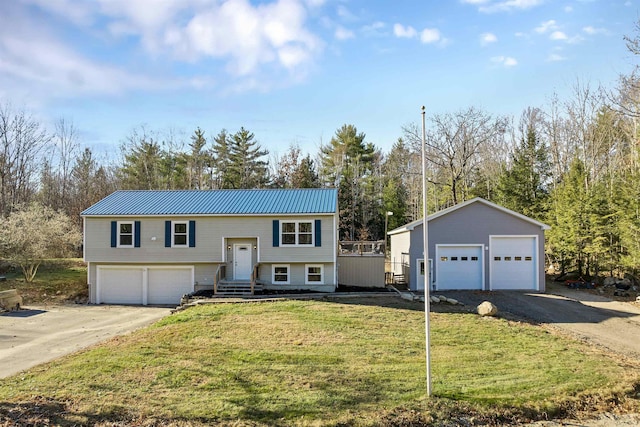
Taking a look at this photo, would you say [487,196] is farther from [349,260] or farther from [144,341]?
Answer: [144,341]

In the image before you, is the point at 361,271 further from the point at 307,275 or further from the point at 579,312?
the point at 579,312

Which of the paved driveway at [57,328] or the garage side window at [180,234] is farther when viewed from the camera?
the garage side window at [180,234]

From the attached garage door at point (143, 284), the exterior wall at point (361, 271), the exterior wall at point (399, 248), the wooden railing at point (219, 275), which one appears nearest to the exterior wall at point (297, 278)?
the exterior wall at point (361, 271)

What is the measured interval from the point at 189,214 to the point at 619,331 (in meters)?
17.9

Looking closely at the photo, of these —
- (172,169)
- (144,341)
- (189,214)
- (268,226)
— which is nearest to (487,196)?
(268,226)

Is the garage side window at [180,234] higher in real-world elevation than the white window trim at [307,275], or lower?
higher

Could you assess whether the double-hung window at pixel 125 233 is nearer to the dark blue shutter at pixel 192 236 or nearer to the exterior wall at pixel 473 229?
the dark blue shutter at pixel 192 236

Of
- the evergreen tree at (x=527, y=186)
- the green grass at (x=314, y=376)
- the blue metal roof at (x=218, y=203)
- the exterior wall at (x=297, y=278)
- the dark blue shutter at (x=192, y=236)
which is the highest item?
the evergreen tree at (x=527, y=186)

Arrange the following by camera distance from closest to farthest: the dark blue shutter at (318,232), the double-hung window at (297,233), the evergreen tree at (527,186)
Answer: the dark blue shutter at (318,232)
the double-hung window at (297,233)
the evergreen tree at (527,186)

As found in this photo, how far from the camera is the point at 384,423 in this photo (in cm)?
673

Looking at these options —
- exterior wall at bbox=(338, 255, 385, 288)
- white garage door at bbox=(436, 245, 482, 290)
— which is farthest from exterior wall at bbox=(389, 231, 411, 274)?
exterior wall at bbox=(338, 255, 385, 288)

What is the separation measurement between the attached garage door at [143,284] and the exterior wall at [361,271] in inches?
305

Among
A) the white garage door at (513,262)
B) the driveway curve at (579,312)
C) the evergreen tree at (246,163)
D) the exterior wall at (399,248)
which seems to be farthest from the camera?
the evergreen tree at (246,163)

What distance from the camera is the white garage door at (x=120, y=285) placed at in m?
21.1
